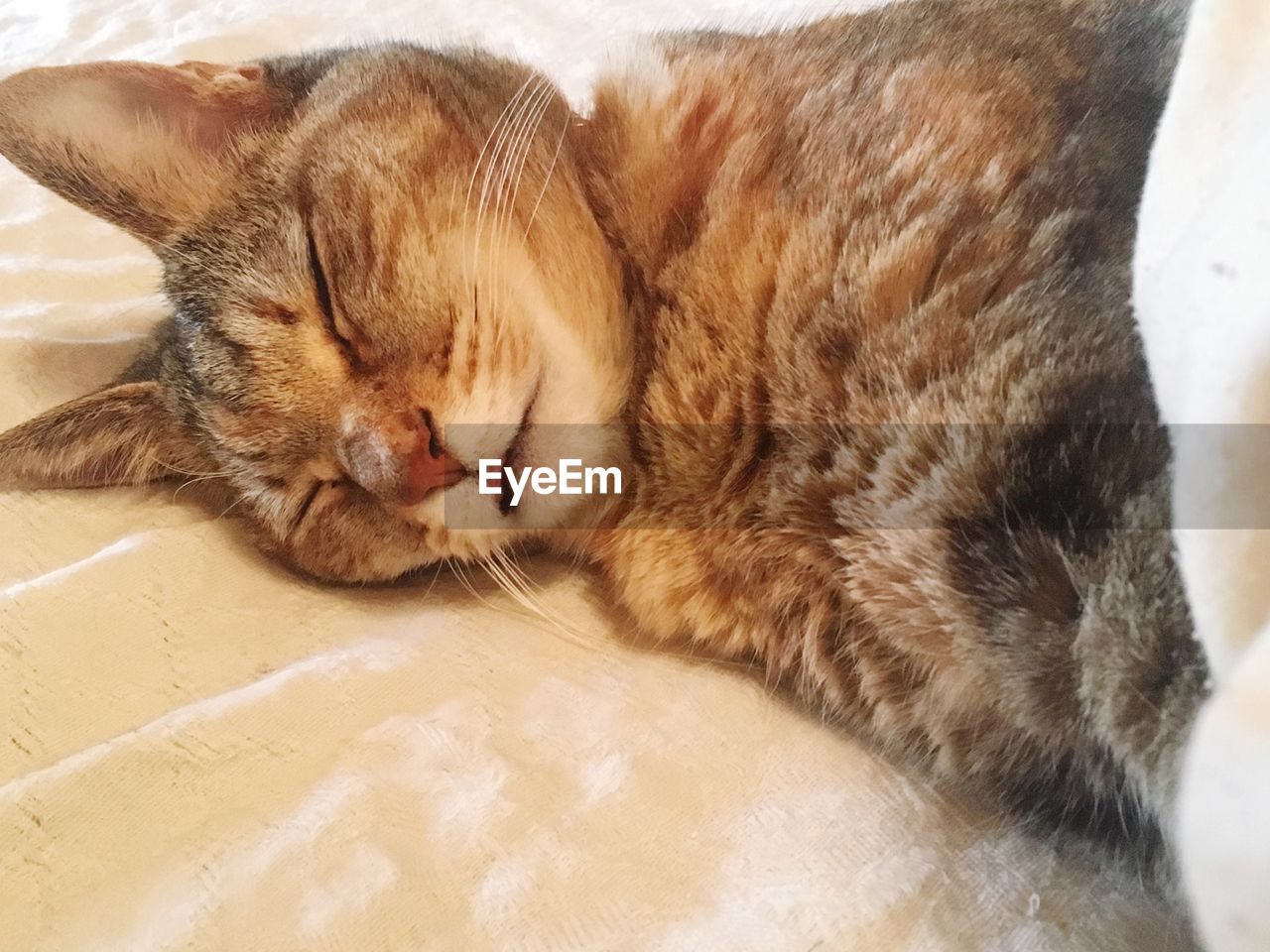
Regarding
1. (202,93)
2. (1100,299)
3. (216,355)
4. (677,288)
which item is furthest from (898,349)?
(202,93)

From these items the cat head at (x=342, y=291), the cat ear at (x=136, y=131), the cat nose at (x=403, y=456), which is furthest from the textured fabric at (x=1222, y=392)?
the cat ear at (x=136, y=131)

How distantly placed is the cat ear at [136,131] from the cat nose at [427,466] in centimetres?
47

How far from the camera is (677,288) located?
3.33ft

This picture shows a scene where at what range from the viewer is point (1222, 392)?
1.86ft

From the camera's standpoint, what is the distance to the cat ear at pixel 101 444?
1.07 metres

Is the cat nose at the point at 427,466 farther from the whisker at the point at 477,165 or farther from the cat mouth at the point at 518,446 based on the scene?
the whisker at the point at 477,165

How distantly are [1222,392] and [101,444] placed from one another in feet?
3.72

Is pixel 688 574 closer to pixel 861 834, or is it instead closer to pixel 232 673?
pixel 861 834

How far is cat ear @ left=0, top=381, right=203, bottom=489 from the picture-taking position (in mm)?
1066

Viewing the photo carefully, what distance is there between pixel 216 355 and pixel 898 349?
788mm

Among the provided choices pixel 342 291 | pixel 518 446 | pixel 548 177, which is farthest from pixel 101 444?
pixel 548 177

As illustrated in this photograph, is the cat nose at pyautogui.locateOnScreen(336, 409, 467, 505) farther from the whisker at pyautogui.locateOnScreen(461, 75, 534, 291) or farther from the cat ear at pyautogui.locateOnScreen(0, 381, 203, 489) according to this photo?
the cat ear at pyautogui.locateOnScreen(0, 381, 203, 489)

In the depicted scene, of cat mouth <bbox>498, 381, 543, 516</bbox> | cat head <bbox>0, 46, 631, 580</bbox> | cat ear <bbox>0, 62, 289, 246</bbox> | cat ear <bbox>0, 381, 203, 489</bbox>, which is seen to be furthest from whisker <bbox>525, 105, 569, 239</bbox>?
cat ear <bbox>0, 381, 203, 489</bbox>

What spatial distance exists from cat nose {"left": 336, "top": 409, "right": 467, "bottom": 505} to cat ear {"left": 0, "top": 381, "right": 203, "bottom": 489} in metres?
0.31
